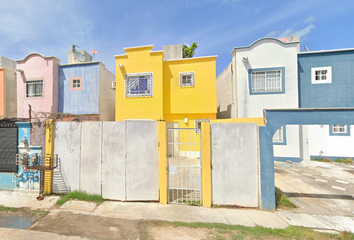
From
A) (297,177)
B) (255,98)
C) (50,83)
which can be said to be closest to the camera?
(297,177)

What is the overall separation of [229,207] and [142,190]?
274 centimetres

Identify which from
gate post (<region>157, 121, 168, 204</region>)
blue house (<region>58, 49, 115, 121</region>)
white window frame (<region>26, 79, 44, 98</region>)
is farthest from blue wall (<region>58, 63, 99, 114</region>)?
gate post (<region>157, 121, 168, 204</region>)

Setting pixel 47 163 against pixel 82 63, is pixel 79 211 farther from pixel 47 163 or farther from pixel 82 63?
pixel 82 63

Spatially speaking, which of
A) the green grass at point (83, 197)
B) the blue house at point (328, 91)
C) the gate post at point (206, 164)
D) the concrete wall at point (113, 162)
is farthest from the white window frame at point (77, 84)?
the blue house at point (328, 91)

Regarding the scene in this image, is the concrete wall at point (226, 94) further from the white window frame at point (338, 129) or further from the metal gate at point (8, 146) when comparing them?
the metal gate at point (8, 146)

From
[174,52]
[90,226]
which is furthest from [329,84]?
[90,226]

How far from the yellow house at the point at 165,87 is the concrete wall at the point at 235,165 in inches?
226

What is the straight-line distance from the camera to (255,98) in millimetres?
9953

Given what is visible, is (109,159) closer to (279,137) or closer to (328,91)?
(279,137)

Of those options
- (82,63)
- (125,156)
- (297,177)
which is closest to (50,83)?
(82,63)

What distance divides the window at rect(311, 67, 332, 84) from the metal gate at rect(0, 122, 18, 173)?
1653 centimetres

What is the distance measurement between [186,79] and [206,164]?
24.8 ft

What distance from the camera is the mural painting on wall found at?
4832mm

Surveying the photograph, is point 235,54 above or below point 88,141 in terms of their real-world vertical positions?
above
